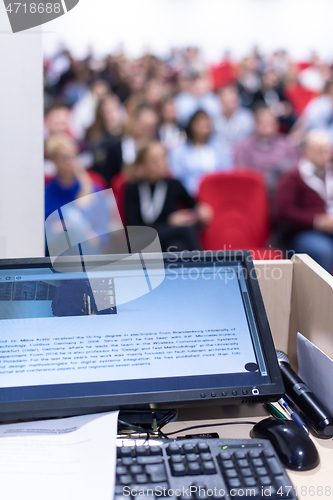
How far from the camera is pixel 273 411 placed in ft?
2.42

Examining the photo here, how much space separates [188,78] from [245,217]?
7.68ft

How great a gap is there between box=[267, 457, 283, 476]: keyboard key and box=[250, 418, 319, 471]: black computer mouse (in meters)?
0.04

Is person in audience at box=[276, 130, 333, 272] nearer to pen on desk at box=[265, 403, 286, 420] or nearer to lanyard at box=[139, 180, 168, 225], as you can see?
lanyard at box=[139, 180, 168, 225]

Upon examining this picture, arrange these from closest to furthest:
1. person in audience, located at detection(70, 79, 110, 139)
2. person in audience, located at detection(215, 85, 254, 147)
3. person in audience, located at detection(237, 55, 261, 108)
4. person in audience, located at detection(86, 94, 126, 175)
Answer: person in audience, located at detection(86, 94, 126, 175) → person in audience, located at detection(70, 79, 110, 139) → person in audience, located at detection(215, 85, 254, 147) → person in audience, located at detection(237, 55, 261, 108)

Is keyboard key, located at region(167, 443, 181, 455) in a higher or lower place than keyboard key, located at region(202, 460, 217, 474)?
lower

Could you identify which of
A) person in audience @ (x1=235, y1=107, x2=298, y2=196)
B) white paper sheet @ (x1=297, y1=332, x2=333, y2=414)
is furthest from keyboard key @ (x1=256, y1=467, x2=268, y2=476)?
person in audience @ (x1=235, y1=107, x2=298, y2=196)

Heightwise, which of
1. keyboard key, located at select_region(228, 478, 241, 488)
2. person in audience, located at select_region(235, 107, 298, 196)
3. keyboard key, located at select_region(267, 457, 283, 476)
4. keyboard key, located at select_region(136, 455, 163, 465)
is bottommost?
person in audience, located at select_region(235, 107, 298, 196)

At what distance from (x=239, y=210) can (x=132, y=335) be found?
1.90 metres

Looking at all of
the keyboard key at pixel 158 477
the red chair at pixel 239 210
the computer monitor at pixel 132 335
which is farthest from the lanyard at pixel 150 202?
the keyboard key at pixel 158 477

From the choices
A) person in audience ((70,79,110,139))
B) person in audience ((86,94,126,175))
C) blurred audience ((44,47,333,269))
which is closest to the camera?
blurred audience ((44,47,333,269))

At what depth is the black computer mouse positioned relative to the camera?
0.60 meters

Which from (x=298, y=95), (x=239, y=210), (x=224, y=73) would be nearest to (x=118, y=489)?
(x=239, y=210)

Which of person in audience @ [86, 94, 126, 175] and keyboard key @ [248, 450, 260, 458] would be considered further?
person in audience @ [86, 94, 126, 175]

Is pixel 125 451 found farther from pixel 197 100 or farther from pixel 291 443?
pixel 197 100
